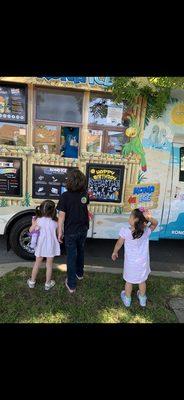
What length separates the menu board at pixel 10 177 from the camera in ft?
15.6

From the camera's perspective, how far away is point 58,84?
448cm

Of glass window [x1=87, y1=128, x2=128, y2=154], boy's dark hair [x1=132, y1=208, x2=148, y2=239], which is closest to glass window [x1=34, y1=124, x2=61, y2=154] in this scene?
glass window [x1=87, y1=128, x2=128, y2=154]

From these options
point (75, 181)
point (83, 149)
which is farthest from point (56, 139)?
point (75, 181)

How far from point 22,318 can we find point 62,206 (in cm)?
135

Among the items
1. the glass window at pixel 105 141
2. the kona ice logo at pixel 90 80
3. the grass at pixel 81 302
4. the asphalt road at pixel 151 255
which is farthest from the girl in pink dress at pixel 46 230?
the kona ice logo at pixel 90 80

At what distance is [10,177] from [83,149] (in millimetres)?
1126

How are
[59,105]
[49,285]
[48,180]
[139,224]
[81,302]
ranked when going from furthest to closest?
[48,180] → [59,105] → [49,285] → [81,302] → [139,224]

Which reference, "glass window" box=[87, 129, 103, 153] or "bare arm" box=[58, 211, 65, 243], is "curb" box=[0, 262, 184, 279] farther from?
"glass window" box=[87, 129, 103, 153]

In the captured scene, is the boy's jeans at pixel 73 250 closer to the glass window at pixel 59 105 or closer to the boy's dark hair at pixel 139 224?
the boy's dark hair at pixel 139 224

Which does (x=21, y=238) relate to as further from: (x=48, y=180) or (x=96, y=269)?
(x=96, y=269)

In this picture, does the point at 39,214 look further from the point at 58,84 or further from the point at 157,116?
the point at 157,116

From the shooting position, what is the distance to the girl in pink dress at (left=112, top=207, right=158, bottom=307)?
392 cm

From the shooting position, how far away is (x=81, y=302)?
13.6 feet

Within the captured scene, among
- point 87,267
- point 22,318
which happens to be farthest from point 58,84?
point 22,318
